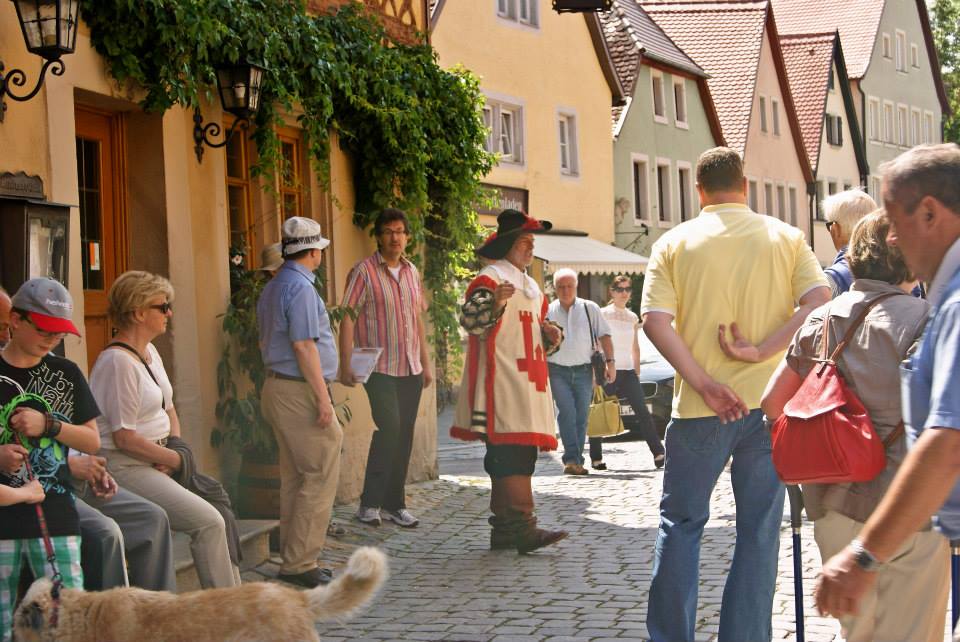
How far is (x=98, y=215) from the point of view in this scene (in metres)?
8.77

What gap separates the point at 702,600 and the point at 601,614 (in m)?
0.58

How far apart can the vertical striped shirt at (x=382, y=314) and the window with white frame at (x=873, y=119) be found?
45.4 meters

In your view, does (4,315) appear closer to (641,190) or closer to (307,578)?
(307,578)

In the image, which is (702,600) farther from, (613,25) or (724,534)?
(613,25)

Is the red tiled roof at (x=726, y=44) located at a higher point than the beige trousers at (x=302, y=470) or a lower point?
higher

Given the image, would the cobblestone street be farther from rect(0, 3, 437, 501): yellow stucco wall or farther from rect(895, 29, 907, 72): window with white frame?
rect(895, 29, 907, 72): window with white frame

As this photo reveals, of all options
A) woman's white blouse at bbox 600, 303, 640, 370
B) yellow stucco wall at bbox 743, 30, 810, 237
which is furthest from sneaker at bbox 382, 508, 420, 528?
yellow stucco wall at bbox 743, 30, 810, 237

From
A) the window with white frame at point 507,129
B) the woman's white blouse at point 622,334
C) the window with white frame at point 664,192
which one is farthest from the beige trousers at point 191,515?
the window with white frame at point 664,192

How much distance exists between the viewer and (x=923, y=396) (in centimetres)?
318

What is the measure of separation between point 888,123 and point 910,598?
52782 millimetres

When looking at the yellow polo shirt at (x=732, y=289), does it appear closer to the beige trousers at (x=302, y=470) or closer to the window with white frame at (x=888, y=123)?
the beige trousers at (x=302, y=470)

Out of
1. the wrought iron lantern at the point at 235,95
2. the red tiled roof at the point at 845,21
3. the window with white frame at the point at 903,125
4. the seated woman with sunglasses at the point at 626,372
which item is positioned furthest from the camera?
the window with white frame at the point at 903,125

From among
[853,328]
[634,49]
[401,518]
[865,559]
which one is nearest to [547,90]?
[634,49]

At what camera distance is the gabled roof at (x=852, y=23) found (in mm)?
53312
